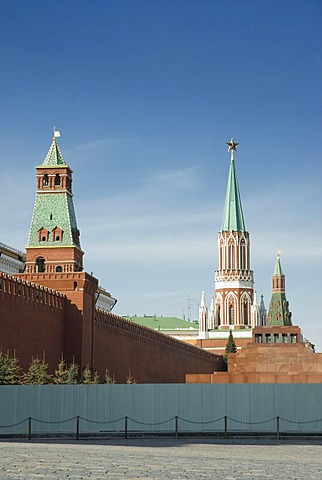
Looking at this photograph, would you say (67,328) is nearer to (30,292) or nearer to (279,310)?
(30,292)

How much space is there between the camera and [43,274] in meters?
39.0

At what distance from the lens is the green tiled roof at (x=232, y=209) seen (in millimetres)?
99500

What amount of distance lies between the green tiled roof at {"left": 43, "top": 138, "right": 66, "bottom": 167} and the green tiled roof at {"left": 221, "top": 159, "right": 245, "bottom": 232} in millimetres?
55538

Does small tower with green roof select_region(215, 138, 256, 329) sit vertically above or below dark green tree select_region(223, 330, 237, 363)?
above

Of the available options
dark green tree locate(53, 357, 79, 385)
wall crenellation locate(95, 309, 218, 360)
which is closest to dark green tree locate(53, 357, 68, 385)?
dark green tree locate(53, 357, 79, 385)

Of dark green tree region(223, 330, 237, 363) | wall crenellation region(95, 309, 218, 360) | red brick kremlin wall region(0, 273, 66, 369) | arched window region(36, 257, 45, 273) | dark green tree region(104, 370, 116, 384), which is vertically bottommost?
dark green tree region(104, 370, 116, 384)

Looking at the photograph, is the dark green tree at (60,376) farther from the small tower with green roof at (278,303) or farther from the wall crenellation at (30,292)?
the small tower with green roof at (278,303)

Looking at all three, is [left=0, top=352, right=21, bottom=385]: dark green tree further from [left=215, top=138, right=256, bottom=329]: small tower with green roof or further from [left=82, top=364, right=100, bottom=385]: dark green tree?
[left=215, top=138, right=256, bottom=329]: small tower with green roof

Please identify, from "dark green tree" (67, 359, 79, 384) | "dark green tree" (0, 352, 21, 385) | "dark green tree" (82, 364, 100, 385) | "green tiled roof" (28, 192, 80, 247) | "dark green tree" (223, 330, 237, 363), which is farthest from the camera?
"dark green tree" (223, 330, 237, 363)

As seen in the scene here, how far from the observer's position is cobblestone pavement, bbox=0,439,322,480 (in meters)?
13.0

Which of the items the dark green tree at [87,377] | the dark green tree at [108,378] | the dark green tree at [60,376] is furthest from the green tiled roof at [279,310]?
the dark green tree at [60,376]

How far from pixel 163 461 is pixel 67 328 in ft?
73.9

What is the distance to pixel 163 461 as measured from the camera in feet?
51.1

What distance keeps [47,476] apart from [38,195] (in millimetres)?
31818
